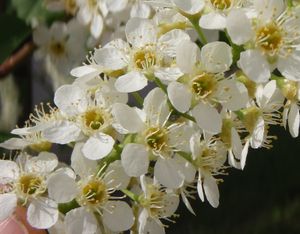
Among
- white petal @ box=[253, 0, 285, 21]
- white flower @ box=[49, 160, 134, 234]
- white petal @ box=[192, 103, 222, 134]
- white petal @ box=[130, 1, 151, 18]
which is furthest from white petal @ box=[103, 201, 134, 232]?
white petal @ box=[130, 1, 151, 18]

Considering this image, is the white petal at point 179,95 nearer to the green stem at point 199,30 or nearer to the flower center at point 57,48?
the green stem at point 199,30

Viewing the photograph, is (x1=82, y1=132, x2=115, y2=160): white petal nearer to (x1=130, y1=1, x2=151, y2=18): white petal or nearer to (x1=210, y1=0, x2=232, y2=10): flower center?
(x1=210, y1=0, x2=232, y2=10): flower center

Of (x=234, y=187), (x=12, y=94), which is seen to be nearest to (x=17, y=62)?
(x=12, y=94)

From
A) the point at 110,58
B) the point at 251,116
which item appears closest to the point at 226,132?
the point at 251,116

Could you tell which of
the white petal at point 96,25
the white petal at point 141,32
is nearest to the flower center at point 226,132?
the white petal at point 141,32

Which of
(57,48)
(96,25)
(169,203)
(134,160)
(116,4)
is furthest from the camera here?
(57,48)

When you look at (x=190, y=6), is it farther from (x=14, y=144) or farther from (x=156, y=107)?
(x=14, y=144)

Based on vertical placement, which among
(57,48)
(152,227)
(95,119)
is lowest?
(57,48)

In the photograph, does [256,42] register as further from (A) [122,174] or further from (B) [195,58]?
(A) [122,174]
